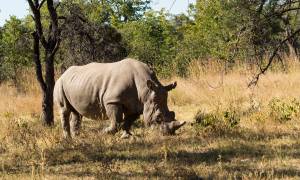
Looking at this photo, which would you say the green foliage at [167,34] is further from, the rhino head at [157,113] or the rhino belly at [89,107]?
the rhino belly at [89,107]

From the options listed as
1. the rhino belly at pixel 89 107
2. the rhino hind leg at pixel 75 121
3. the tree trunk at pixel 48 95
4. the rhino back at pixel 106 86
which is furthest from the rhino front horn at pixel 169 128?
the tree trunk at pixel 48 95

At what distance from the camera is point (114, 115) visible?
8633 millimetres

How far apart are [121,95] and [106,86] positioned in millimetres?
389

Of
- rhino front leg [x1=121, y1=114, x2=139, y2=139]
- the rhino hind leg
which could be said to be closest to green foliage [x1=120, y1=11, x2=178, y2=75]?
the rhino hind leg

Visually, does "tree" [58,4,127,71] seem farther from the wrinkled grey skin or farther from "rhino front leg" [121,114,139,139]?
"rhino front leg" [121,114,139,139]

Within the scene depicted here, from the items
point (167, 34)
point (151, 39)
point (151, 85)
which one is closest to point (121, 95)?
point (151, 85)

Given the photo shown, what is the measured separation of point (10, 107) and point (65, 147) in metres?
7.58

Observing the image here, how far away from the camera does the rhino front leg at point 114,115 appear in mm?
8633

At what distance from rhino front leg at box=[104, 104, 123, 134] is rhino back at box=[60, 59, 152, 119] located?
0.08 meters

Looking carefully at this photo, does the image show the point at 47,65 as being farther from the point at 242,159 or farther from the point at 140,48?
the point at 140,48

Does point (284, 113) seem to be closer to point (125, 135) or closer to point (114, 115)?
point (125, 135)

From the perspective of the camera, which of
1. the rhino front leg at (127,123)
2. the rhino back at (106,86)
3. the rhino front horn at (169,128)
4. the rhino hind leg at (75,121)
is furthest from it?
the rhino hind leg at (75,121)

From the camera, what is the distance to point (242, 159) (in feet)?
22.3

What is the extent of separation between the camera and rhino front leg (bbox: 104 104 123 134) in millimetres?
8633
